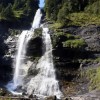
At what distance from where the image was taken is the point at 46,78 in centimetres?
6031

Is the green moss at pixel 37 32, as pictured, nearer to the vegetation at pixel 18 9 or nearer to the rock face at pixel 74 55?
the rock face at pixel 74 55

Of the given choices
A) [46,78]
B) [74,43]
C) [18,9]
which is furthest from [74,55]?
[18,9]

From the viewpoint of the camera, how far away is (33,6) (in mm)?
89938

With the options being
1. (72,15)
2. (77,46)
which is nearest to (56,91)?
(77,46)

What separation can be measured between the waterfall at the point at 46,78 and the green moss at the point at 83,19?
24.0 feet

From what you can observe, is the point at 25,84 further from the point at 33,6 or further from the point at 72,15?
the point at 33,6

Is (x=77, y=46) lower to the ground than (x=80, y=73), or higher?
higher

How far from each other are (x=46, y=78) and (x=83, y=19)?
17491mm

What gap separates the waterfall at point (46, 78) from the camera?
2285 inches

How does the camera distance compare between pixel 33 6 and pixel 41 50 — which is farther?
pixel 33 6

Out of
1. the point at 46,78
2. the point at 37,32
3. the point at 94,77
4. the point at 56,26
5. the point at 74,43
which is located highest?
the point at 56,26

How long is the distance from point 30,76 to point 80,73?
871 cm

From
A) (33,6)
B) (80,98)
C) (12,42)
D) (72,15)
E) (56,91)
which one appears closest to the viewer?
(80,98)

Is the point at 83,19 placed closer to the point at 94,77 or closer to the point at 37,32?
the point at 37,32
